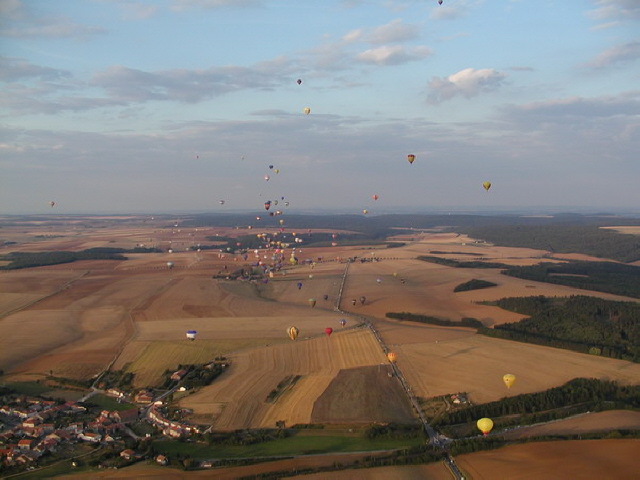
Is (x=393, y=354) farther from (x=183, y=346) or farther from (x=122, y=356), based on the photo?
(x=122, y=356)

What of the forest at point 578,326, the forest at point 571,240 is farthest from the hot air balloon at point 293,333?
the forest at point 571,240

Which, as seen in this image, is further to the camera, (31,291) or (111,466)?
(31,291)

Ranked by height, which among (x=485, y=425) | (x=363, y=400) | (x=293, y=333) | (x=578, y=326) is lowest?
(x=363, y=400)

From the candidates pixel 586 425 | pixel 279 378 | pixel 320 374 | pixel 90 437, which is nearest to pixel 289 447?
pixel 279 378

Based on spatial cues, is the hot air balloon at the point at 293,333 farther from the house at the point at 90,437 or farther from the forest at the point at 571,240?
the forest at the point at 571,240

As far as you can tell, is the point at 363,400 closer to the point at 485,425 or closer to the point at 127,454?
the point at 485,425

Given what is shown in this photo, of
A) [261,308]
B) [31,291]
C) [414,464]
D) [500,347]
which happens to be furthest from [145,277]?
[414,464]
